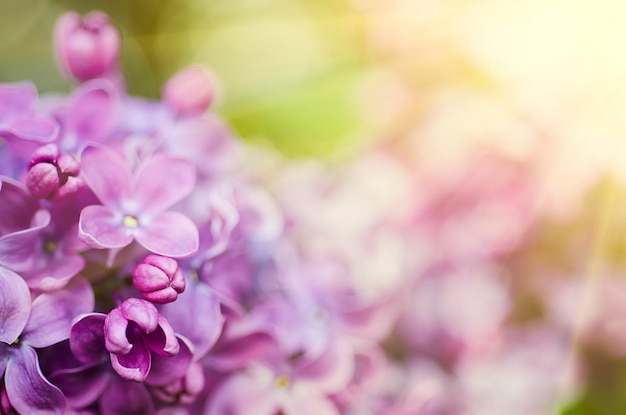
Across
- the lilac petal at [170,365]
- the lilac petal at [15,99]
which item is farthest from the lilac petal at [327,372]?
the lilac petal at [15,99]

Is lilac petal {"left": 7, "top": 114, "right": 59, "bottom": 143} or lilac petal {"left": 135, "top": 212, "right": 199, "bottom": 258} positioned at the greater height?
lilac petal {"left": 7, "top": 114, "right": 59, "bottom": 143}

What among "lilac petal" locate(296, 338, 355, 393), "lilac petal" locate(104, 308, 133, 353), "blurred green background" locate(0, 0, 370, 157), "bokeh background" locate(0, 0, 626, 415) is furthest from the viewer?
"blurred green background" locate(0, 0, 370, 157)

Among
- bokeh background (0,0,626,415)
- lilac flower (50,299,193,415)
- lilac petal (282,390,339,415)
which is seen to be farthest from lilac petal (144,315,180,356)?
bokeh background (0,0,626,415)

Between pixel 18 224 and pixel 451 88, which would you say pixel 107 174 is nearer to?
pixel 18 224

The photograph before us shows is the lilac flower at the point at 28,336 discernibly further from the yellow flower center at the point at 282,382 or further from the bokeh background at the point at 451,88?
the bokeh background at the point at 451,88

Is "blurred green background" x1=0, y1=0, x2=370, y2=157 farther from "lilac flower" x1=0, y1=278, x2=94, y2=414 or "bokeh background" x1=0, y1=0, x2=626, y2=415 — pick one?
"lilac flower" x1=0, y1=278, x2=94, y2=414

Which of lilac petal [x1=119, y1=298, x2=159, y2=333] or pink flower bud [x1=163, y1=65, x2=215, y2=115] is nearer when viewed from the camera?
lilac petal [x1=119, y1=298, x2=159, y2=333]

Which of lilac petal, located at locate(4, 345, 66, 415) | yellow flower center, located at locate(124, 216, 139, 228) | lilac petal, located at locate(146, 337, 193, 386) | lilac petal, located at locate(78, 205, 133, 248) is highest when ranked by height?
lilac petal, located at locate(78, 205, 133, 248)

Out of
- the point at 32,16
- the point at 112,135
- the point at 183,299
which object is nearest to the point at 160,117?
the point at 112,135
